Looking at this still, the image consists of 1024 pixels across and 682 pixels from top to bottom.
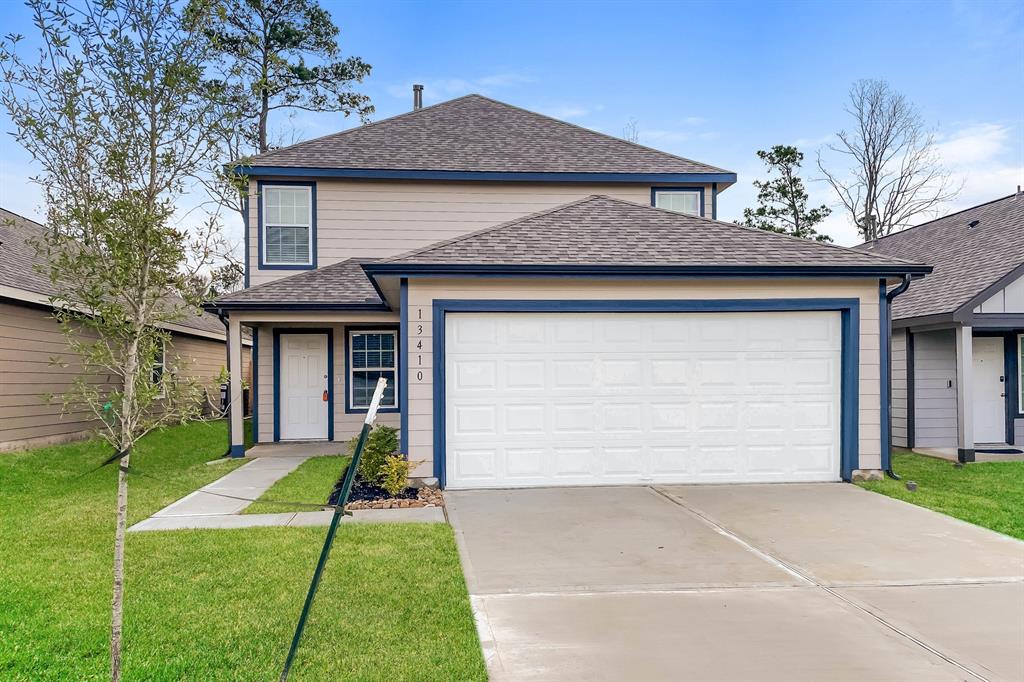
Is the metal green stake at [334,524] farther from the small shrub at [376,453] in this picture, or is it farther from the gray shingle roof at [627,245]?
the gray shingle roof at [627,245]

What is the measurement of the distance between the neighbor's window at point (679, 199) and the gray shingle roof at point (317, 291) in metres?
6.31

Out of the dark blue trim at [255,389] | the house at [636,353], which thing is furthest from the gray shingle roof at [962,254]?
the dark blue trim at [255,389]

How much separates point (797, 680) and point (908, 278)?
23.1ft

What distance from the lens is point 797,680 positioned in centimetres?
351

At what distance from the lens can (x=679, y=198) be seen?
538 inches

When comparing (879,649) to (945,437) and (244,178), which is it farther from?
(945,437)

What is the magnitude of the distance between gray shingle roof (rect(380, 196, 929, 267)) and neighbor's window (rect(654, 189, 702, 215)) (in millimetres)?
3906

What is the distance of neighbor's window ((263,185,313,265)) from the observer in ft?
42.3

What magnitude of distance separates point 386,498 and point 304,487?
1.35m

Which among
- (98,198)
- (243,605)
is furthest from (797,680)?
(98,198)

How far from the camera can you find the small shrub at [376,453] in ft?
27.6

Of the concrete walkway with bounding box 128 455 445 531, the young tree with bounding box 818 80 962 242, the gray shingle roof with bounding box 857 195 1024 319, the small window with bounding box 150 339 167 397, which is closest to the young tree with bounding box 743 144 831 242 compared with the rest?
the young tree with bounding box 818 80 962 242

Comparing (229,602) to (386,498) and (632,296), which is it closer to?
(386,498)

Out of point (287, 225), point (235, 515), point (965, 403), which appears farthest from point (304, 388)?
point (965, 403)
